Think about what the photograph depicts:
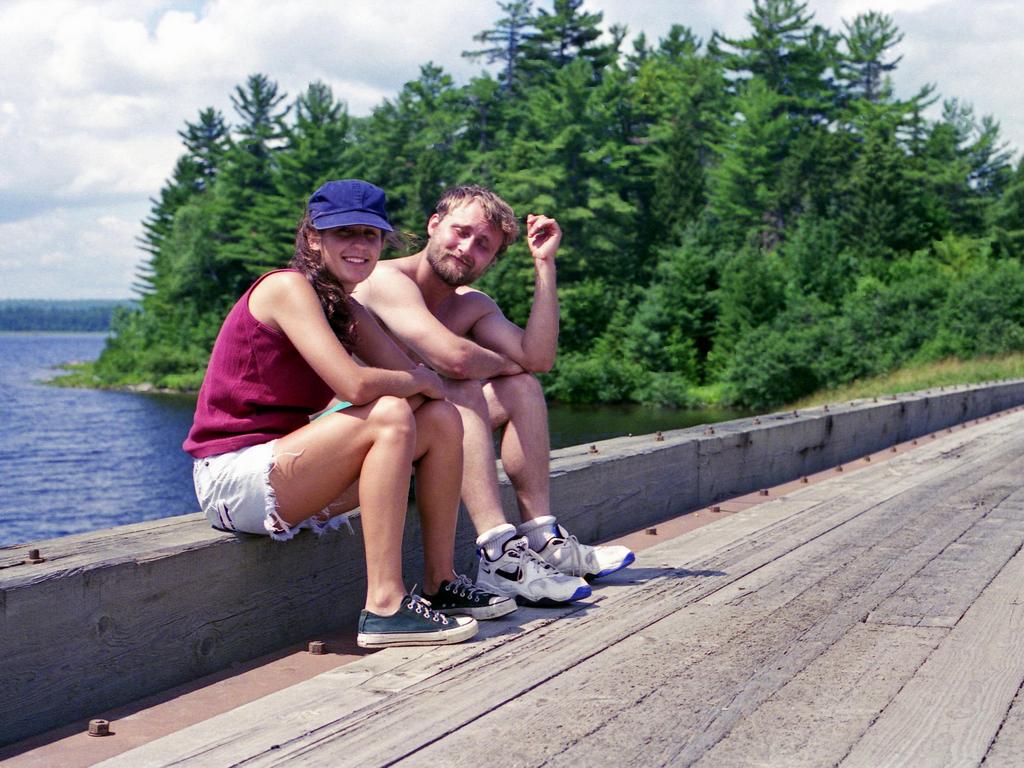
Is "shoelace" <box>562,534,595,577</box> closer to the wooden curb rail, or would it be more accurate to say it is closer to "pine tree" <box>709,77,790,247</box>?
the wooden curb rail

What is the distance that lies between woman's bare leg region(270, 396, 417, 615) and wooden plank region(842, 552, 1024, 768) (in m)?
1.26

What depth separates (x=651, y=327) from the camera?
5203 centimetres

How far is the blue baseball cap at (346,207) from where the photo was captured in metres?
3.44

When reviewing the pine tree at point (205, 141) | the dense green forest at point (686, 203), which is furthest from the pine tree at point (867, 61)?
the pine tree at point (205, 141)

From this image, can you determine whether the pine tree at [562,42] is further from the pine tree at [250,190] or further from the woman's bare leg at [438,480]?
the woman's bare leg at [438,480]

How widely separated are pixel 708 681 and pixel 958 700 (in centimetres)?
55

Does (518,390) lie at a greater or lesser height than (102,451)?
greater

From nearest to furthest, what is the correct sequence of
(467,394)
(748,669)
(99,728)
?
(99,728)
(748,669)
(467,394)

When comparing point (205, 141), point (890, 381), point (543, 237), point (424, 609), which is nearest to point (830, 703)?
point (424, 609)

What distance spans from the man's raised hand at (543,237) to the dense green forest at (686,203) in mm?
41045

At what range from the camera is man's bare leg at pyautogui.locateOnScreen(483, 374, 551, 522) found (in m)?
4.05

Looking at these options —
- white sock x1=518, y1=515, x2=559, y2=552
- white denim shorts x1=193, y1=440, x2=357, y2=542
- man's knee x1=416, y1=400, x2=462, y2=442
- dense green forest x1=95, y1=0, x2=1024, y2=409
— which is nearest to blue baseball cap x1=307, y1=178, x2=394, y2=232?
man's knee x1=416, y1=400, x2=462, y2=442

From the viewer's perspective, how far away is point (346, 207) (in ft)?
11.4

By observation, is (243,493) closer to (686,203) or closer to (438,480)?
(438,480)
